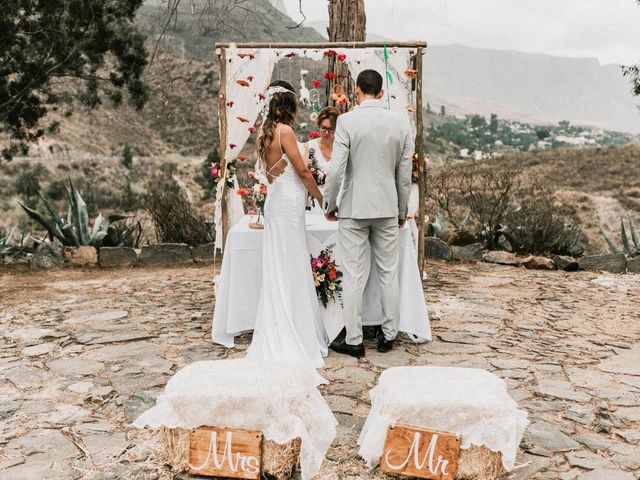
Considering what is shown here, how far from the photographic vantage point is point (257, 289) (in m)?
5.89

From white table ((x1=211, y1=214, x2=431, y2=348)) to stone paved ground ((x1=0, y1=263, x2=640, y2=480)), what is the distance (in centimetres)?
19

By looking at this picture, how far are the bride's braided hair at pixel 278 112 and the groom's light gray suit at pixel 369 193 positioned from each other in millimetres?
379

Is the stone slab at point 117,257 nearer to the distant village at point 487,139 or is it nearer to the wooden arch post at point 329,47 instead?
the wooden arch post at point 329,47

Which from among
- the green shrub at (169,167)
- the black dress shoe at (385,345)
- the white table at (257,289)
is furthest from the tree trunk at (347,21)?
the green shrub at (169,167)

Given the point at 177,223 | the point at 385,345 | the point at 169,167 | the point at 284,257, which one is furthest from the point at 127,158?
the point at 385,345

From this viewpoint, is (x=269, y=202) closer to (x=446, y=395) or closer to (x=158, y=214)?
(x=446, y=395)

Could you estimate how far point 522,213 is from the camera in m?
11.0

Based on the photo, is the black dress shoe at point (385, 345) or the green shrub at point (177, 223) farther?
the green shrub at point (177, 223)

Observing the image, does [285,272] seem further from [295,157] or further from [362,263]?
[295,157]

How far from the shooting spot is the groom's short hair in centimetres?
527

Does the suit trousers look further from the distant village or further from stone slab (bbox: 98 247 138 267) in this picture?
the distant village

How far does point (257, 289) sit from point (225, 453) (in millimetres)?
2613

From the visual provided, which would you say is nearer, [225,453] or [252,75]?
[225,453]

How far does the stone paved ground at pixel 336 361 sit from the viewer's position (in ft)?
12.2
